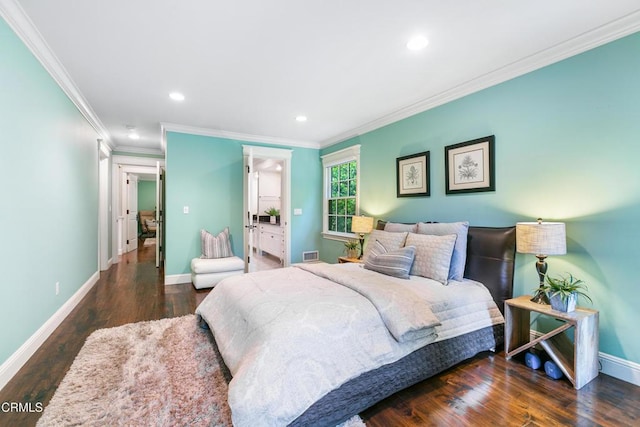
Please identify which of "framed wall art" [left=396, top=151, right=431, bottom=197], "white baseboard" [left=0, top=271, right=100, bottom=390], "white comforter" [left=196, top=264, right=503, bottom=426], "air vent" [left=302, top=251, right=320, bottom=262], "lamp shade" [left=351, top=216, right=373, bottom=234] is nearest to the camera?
"white comforter" [left=196, top=264, right=503, bottom=426]

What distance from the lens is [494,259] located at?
2543mm

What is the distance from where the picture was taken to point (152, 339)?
2.49 metres

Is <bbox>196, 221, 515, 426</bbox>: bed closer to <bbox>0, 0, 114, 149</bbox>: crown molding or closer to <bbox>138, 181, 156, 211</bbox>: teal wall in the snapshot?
<bbox>0, 0, 114, 149</bbox>: crown molding

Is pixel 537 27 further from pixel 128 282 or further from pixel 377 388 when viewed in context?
pixel 128 282

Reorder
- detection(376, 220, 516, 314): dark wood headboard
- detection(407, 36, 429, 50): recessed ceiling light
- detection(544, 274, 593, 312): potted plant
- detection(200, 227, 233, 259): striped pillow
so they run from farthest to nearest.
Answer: detection(200, 227, 233, 259): striped pillow, detection(376, 220, 516, 314): dark wood headboard, detection(407, 36, 429, 50): recessed ceiling light, detection(544, 274, 593, 312): potted plant

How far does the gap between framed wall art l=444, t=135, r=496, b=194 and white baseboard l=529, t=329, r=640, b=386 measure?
60.2 inches

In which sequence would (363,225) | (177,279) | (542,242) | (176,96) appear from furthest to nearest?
(177,279) < (363,225) < (176,96) < (542,242)

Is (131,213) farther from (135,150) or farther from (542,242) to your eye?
(542,242)

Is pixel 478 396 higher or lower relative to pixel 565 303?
lower

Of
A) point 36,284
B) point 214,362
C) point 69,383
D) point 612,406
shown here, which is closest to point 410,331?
point 612,406

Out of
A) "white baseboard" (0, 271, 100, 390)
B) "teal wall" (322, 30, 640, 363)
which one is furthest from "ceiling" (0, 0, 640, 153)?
"white baseboard" (0, 271, 100, 390)

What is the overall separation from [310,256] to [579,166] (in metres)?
4.19

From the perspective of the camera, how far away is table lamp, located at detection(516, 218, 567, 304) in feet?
6.81

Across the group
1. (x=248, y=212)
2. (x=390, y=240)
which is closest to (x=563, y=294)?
(x=390, y=240)
